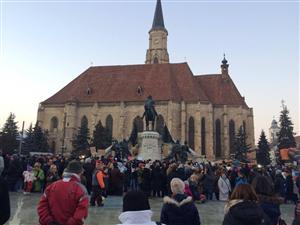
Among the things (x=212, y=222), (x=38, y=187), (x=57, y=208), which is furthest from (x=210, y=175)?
(x=57, y=208)

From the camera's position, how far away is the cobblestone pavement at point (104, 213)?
8.39 m

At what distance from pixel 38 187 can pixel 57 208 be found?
1127cm

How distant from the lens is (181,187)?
4.51m

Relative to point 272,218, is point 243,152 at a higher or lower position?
higher

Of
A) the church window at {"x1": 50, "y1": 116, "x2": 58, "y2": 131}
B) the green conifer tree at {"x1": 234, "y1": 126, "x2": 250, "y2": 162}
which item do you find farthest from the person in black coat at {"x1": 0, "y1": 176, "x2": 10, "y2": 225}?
the church window at {"x1": 50, "y1": 116, "x2": 58, "y2": 131}

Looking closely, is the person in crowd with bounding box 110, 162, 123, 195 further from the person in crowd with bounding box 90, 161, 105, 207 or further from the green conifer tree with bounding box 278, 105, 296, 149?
the green conifer tree with bounding box 278, 105, 296, 149

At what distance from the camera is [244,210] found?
10.9ft

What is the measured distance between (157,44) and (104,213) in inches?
2310

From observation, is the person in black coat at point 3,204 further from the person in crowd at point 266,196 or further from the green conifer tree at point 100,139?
the green conifer tree at point 100,139

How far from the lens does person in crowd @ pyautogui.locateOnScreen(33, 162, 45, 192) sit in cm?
1399

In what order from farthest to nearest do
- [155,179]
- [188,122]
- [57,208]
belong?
[188,122]
[155,179]
[57,208]

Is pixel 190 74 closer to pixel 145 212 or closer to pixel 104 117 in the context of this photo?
pixel 104 117

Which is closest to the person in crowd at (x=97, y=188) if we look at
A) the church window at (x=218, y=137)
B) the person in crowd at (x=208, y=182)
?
the person in crowd at (x=208, y=182)

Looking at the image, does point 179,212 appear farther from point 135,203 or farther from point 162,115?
point 162,115
